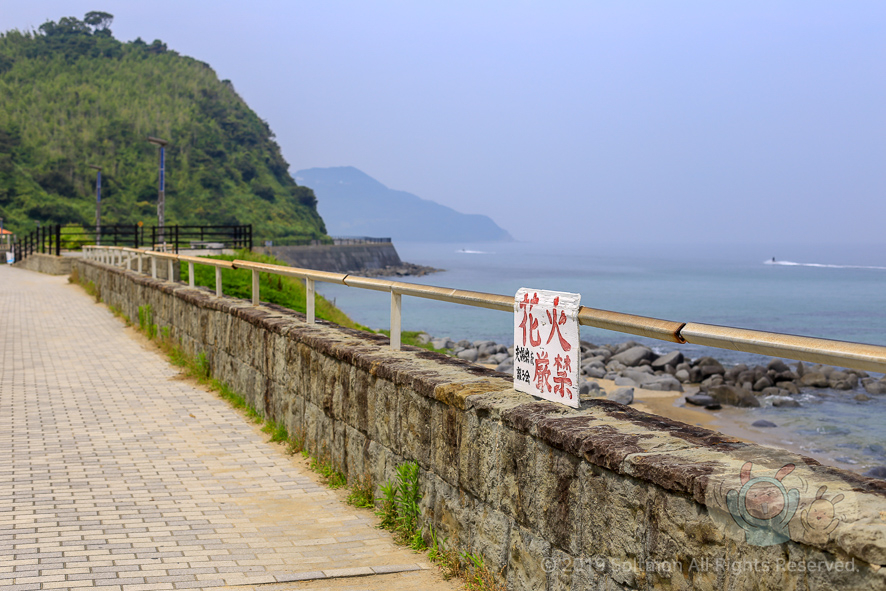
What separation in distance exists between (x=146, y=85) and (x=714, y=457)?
591 ft

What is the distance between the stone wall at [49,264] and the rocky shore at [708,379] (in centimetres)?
1581

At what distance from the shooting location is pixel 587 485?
10.1 ft

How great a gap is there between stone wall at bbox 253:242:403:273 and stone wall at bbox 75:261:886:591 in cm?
8272

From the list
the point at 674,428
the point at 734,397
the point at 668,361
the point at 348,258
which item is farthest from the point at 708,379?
the point at 348,258

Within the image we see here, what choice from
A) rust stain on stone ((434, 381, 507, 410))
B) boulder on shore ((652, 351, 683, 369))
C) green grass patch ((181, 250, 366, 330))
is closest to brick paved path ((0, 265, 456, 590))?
rust stain on stone ((434, 381, 507, 410))

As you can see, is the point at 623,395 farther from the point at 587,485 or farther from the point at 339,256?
the point at 339,256

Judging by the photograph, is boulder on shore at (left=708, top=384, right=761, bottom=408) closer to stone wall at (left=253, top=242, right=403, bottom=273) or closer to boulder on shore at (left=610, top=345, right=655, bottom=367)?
boulder on shore at (left=610, top=345, right=655, bottom=367)

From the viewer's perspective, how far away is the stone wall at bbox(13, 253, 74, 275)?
110 feet

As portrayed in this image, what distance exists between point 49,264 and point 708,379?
2793cm

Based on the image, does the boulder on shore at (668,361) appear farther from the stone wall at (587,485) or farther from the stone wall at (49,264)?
the stone wall at (587,485)

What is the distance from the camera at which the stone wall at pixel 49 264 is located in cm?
3353

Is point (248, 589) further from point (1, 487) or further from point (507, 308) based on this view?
point (1, 487)

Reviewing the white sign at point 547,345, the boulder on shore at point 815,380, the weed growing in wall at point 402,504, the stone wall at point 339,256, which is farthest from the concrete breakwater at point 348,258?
the white sign at point 547,345

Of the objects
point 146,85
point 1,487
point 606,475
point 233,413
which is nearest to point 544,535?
point 606,475
